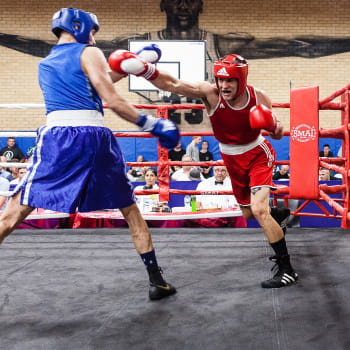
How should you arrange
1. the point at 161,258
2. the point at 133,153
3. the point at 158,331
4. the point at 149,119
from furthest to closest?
the point at 133,153 → the point at 161,258 → the point at 149,119 → the point at 158,331

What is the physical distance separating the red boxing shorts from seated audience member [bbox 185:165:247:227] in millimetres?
1061

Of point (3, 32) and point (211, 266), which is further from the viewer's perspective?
point (3, 32)

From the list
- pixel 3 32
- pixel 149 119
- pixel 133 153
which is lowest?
pixel 133 153

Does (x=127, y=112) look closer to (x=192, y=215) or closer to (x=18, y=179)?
(x=192, y=215)

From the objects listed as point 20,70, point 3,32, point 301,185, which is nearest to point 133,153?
point 20,70

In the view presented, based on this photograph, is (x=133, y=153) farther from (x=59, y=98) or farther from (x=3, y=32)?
(x=59, y=98)

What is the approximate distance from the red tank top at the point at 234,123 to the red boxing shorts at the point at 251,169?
0.08 meters

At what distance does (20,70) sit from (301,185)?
24.4 ft

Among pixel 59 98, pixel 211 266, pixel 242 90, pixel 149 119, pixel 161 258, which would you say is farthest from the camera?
pixel 161 258

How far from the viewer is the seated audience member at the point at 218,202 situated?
156 inches

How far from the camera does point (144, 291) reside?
1992 millimetres

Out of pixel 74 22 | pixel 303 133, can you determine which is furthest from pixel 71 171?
pixel 303 133

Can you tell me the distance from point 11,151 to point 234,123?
6.39 m

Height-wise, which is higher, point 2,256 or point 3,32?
point 3,32
